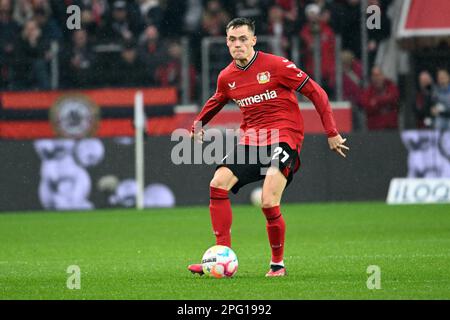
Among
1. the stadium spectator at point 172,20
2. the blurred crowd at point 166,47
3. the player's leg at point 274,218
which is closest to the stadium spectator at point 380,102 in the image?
the blurred crowd at point 166,47

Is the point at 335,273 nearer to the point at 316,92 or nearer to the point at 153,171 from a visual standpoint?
the point at 316,92

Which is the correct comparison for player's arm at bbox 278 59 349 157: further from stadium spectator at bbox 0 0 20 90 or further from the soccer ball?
stadium spectator at bbox 0 0 20 90

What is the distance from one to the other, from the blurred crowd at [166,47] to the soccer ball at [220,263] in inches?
443

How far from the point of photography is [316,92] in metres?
10.5

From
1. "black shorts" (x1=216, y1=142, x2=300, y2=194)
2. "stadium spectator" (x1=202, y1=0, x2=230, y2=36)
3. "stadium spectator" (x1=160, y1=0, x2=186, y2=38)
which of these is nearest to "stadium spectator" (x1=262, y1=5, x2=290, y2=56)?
"stadium spectator" (x1=202, y1=0, x2=230, y2=36)

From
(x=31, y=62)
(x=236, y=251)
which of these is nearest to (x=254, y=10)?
(x=31, y=62)

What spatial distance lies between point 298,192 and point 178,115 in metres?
2.51

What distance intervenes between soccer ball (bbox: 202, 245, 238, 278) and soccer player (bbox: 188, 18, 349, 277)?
5.2 inches

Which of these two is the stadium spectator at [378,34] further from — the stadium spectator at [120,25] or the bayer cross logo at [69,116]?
the bayer cross logo at [69,116]

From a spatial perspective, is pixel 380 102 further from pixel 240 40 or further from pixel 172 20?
pixel 240 40

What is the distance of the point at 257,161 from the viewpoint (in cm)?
1041

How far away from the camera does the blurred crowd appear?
2122cm
